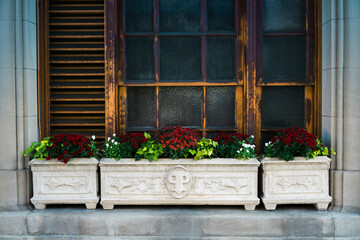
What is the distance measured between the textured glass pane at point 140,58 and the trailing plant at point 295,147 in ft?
6.53

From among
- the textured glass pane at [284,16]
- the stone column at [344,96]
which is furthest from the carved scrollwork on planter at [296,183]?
the textured glass pane at [284,16]

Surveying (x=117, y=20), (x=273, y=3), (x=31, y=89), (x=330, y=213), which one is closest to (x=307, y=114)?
(x=330, y=213)

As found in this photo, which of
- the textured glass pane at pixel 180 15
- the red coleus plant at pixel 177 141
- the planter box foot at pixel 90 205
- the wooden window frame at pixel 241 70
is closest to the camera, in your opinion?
the red coleus plant at pixel 177 141

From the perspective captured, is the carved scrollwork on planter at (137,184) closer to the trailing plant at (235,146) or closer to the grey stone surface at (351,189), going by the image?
the trailing plant at (235,146)

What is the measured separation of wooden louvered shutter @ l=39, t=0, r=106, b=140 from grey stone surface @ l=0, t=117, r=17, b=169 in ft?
1.39

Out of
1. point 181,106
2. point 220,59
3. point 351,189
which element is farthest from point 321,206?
point 220,59

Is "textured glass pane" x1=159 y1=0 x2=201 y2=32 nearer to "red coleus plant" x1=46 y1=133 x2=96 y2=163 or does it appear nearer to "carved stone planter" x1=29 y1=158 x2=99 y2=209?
"red coleus plant" x1=46 y1=133 x2=96 y2=163

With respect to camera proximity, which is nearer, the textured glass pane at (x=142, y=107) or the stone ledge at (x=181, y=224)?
the stone ledge at (x=181, y=224)

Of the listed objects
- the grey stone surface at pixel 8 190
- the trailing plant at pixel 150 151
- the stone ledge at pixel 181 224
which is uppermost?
the trailing plant at pixel 150 151

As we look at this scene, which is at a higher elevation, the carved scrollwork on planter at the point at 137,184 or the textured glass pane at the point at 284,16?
the textured glass pane at the point at 284,16

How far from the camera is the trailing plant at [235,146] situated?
437 centimetres

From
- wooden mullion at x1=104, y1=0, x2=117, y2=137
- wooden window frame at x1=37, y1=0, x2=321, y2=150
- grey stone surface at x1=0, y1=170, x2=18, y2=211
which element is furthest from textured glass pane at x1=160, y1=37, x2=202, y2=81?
grey stone surface at x1=0, y1=170, x2=18, y2=211

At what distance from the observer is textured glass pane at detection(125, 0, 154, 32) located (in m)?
4.86

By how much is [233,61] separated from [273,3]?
39.7 inches
